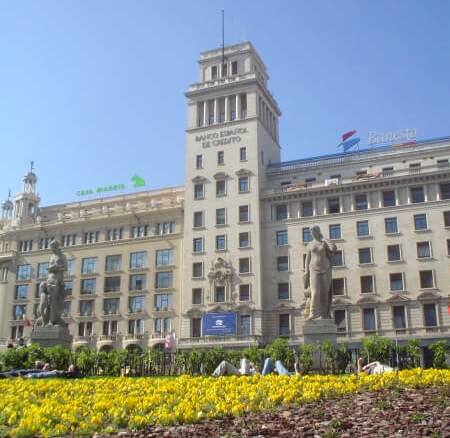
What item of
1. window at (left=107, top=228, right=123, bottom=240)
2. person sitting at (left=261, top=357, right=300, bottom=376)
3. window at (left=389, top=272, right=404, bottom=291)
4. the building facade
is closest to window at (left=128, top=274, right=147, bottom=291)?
the building facade

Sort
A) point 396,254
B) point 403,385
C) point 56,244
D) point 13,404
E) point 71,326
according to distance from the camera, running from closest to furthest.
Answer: point 13,404 < point 403,385 < point 56,244 < point 396,254 < point 71,326

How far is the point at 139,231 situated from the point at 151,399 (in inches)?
2556

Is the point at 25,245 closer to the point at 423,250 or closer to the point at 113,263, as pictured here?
the point at 113,263

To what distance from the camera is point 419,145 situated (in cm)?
6944

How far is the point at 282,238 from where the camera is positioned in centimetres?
6919

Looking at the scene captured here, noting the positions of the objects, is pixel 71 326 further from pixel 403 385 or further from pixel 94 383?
pixel 403 385

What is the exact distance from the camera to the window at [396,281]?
62.4 m

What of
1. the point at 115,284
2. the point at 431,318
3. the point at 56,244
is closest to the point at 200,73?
the point at 115,284

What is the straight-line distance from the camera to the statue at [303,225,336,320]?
27.9m

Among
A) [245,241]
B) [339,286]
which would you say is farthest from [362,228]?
[245,241]

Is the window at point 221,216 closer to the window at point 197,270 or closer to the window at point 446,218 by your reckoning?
the window at point 197,270

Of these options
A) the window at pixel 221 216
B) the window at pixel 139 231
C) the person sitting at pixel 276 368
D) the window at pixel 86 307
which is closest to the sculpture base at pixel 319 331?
the person sitting at pixel 276 368

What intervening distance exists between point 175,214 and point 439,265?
111ft

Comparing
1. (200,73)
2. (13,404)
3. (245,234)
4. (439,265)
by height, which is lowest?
(13,404)
